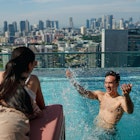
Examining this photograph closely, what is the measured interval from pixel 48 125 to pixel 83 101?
493 centimetres

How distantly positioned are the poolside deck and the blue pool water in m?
1.37

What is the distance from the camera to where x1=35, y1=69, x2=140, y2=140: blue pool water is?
5058mm

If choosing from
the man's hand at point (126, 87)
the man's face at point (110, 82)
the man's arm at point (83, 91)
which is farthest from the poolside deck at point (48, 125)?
the man's arm at point (83, 91)

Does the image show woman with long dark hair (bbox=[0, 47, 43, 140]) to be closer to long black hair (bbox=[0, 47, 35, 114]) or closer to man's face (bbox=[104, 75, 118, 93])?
long black hair (bbox=[0, 47, 35, 114])

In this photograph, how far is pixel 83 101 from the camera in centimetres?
713

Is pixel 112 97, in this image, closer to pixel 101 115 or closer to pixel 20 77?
pixel 101 115

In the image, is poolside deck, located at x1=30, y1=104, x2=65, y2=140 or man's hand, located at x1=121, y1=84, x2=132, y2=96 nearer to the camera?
poolside deck, located at x1=30, y1=104, x2=65, y2=140

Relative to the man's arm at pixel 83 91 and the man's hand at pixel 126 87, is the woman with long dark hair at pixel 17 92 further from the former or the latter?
the man's arm at pixel 83 91

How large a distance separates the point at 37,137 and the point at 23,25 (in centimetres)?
8434

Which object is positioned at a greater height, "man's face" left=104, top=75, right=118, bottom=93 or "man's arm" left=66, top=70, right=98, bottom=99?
"man's face" left=104, top=75, right=118, bottom=93

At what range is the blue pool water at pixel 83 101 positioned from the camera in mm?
5058

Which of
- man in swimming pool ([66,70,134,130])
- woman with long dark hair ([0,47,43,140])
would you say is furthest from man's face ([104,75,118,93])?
woman with long dark hair ([0,47,43,140])

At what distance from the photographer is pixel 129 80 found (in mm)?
8539

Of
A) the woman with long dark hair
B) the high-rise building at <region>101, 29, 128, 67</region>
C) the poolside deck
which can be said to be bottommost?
the high-rise building at <region>101, 29, 128, 67</region>
